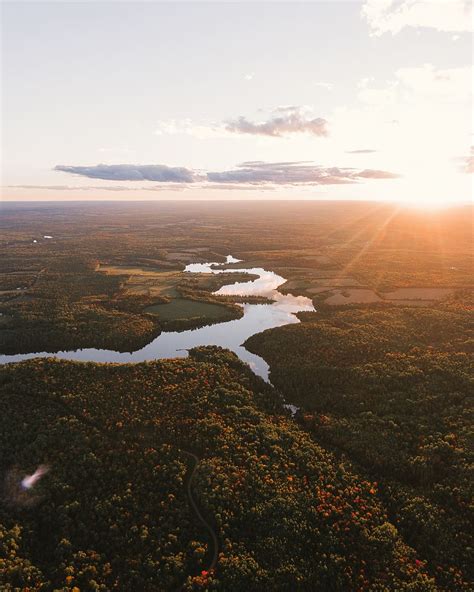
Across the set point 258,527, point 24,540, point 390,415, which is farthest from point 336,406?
point 24,540

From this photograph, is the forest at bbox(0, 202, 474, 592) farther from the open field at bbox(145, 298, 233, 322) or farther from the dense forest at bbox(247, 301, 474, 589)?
the open field at bbox(145, 298, 233, 322)

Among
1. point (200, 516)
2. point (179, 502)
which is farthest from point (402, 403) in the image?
point (179, 502)

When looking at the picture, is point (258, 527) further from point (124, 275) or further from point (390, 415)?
point (124, 275)

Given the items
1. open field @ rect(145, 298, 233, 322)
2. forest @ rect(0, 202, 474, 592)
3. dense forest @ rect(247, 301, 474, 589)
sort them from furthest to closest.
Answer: open field @ rect(145, 298, 233, 322) → dense forest @ rect(247, 301, 474, 589) → forest @ rect(0, 202, 474, 592)

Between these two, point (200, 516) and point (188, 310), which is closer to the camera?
point (200, 516)

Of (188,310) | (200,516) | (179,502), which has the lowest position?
(200,516)

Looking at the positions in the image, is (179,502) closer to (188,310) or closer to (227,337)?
(227,337)

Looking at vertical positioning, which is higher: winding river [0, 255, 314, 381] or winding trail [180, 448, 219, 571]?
winding river [0, 255, 314, 381]

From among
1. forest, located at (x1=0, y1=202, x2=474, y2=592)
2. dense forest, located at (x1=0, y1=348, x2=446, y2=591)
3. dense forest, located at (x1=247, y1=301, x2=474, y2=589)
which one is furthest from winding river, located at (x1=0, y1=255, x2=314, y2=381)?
dense forest, located at (x1=0, y1=348, x2=446, y2=591)

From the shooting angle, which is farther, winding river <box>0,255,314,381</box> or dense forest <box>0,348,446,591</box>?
winding river <box>0,255,314,381</box>

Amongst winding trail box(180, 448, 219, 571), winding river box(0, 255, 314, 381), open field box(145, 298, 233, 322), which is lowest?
winding trail box(180, 448, 219, 571)
